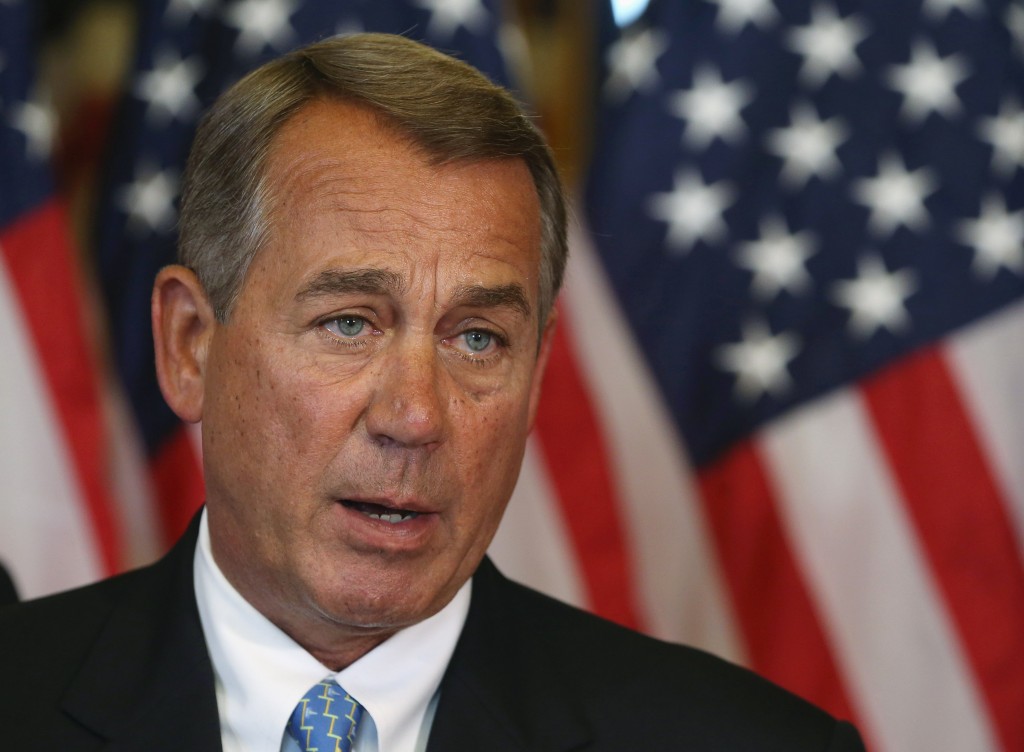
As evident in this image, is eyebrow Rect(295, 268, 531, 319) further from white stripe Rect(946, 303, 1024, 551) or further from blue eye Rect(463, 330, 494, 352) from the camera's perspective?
white stripe Rect(946, 303, 1024, 551)

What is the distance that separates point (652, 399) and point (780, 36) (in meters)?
1.06

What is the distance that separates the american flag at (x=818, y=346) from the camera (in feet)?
11.4

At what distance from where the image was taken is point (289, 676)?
6.48ft

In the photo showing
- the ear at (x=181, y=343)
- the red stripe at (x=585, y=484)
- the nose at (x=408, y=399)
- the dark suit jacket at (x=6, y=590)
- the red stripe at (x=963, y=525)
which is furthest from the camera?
the red stripe at (x=585, y=484)

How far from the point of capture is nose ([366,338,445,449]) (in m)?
1.84

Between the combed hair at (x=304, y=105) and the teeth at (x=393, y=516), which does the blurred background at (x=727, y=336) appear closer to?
the combed hair at (x=304, y=105)

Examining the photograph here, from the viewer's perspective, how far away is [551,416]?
11.7 ft

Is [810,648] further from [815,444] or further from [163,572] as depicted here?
[163,572]

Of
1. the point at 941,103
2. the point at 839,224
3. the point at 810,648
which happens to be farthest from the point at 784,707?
the point at 941,103

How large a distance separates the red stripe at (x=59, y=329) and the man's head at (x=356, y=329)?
1.44 metres

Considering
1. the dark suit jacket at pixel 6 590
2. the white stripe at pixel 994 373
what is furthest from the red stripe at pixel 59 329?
the white stripe at pixel 994 373

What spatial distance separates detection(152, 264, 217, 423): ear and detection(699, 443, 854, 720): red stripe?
181cm

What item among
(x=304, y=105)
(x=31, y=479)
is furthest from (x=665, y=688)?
(x=31, y=479)

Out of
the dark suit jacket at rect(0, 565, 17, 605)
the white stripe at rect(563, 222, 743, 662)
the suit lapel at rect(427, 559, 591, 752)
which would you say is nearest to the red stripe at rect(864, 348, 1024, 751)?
the white stripe at rect(563, 222, 743, 662)
